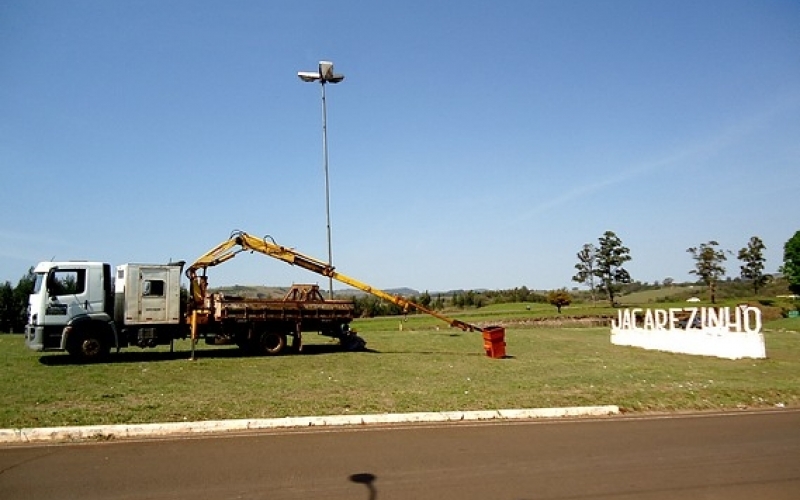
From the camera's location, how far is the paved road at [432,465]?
6.29 m

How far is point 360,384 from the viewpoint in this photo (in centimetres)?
1336

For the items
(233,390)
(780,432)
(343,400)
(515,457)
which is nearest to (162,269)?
(233,390)

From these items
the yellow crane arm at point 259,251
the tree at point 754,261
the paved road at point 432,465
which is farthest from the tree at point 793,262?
the paved road at point 432,465

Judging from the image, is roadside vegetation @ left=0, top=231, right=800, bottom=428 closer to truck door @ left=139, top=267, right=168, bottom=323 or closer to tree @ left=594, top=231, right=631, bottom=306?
truck door @ left=139, top=267, right=168, bottom=323

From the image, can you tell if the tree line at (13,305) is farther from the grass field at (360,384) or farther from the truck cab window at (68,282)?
the truck cab window at (68,282)

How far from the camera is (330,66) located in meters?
26.2

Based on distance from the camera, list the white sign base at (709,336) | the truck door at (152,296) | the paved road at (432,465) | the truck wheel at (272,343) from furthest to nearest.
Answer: the truck wheel at (272,343), the white sign base at (709,336), the truck door at (152,296), the paved road at (432,465)

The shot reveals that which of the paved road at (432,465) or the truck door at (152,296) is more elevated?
the truck door at (152,296)

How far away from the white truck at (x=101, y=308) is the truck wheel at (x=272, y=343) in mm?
2502

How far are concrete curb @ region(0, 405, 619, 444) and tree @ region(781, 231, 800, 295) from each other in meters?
79.4

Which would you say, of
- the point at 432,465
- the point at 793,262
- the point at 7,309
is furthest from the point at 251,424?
the point at 793,262

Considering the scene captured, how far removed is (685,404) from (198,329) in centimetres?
1403

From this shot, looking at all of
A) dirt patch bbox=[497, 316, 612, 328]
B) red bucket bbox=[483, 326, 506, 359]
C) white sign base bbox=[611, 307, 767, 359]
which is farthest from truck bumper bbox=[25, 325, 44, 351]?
dirt patch bbox=[497, 316, 612, 328]

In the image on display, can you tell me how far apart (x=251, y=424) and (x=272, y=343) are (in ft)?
35.2
